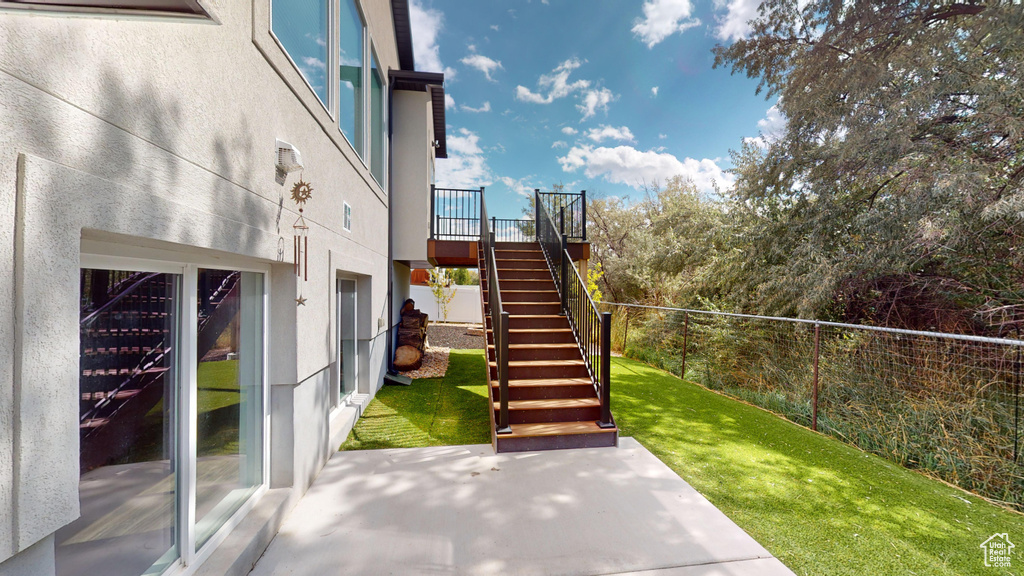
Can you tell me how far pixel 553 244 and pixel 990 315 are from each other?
514cm

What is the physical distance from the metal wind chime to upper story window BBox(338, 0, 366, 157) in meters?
1.37

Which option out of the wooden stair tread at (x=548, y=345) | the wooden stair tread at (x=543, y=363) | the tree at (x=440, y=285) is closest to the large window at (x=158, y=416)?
the wooden stair tread at (x=543, y=363)

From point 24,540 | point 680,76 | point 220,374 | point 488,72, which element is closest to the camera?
point 24,540

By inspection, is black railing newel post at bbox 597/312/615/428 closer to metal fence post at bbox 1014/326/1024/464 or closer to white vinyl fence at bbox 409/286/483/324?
metal fence post at bbox 1014/326/1024/464

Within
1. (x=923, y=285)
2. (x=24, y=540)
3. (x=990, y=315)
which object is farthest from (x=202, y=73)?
(x=923, y=285)

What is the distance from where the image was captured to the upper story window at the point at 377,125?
5391mm

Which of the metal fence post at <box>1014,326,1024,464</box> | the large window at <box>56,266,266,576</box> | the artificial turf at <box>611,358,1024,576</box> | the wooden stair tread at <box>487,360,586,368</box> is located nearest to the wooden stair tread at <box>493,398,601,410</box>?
the wooden stair tread at <box>487,360,586,368</box>

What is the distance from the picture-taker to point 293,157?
2461 mm

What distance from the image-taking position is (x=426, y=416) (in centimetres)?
482

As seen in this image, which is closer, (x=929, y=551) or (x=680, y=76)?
(x=929, y=551)

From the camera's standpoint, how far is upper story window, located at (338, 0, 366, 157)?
12.8 feet

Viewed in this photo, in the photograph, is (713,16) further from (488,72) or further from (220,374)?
(220,374)

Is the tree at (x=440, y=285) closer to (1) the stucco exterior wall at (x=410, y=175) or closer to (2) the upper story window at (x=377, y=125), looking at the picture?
(1) the stucco exterior wall at (x=410, y=175)

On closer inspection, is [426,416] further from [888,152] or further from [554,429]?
[888,152]
